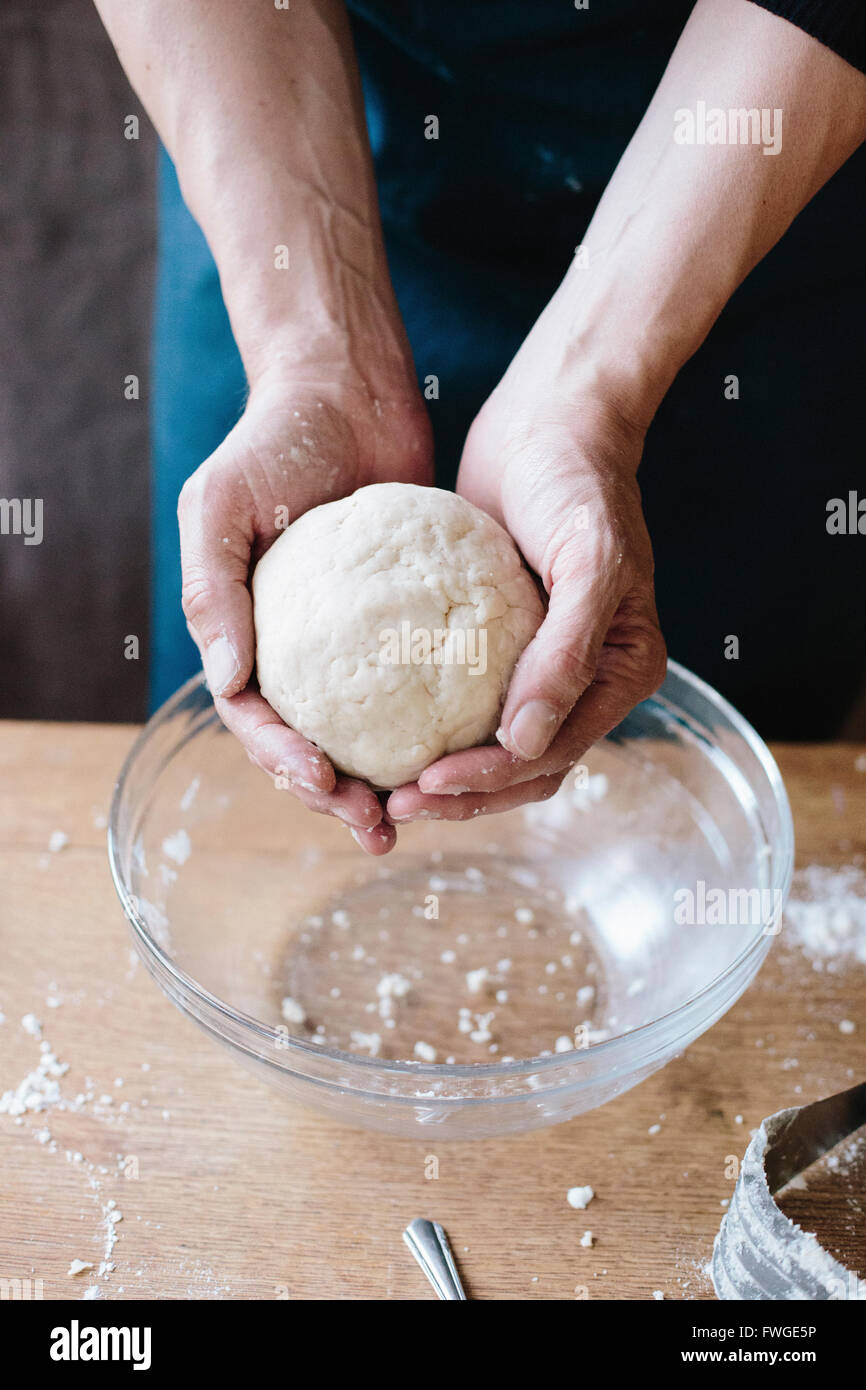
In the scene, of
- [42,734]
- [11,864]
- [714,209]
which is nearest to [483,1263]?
[11,864]

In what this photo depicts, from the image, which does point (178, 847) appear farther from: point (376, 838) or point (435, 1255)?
point (435, 1255)

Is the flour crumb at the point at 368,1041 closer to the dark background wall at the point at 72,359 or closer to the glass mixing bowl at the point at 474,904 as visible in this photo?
the glass mixing bowl at the point at 474,904

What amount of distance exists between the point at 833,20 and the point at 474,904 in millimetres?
1007

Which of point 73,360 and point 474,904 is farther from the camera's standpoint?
point 73,360

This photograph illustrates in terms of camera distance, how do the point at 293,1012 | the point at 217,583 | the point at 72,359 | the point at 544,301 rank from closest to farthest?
the point at 217,583 < the point at 293,1012 < the point at 544,301 < the point at 72,359

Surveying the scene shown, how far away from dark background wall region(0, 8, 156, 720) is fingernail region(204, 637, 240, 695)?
1.87 m

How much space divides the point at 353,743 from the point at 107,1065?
44 cm

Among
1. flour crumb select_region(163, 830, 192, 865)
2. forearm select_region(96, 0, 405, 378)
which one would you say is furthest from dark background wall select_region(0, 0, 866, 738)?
forearm select_region(96, 0, 405, 378)

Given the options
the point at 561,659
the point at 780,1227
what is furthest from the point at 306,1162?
the point at 561,659

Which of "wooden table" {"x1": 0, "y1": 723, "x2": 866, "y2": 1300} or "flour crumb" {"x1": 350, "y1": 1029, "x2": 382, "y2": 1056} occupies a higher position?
"flour crumb" {"x1": 350, "y1": 1029, "x2": 382, "y2": 1056}

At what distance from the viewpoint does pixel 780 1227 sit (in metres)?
0.85

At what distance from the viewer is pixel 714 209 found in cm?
112

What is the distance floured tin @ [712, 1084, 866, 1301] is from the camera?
0.82 meters

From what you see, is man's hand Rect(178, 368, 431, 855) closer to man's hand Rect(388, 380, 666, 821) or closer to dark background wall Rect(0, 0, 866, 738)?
man's hand Rect(388, 380, 666, 821)
